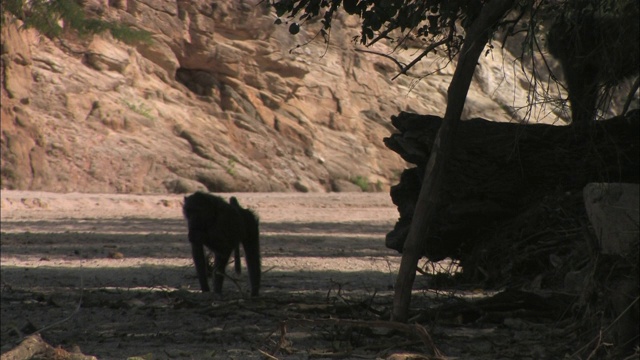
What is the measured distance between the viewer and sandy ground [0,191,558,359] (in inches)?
216

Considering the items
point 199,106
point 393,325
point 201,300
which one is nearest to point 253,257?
point 201,300

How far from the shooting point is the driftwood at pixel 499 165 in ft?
27.2

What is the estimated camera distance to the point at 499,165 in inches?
333

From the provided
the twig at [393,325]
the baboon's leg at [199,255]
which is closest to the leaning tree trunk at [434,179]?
the twig at [393,325]

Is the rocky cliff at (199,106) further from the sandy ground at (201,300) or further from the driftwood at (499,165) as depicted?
the driftwood at (499,165)

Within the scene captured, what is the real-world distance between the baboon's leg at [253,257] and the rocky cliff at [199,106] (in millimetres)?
15299

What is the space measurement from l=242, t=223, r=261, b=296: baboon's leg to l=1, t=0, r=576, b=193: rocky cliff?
15.3 meters

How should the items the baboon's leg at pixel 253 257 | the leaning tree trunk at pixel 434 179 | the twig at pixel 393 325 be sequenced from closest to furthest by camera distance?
the twig at pixel 393 325, the leaning tree trunk at pixel 434 179, the baboon's leg at pixel 253 257

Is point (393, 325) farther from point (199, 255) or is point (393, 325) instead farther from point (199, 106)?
point (199, 106)

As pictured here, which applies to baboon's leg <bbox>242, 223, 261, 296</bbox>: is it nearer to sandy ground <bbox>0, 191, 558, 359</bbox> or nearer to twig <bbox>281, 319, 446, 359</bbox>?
sandy ground <bbox>0, 191, 558, 359</bbox>

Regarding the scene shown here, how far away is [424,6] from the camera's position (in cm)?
612

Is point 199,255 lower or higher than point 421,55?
lower

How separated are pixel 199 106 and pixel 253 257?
74.3 feet

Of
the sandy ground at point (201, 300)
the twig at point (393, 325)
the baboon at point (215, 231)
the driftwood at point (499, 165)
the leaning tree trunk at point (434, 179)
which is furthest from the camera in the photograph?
the driftwood at point (499, 165)
